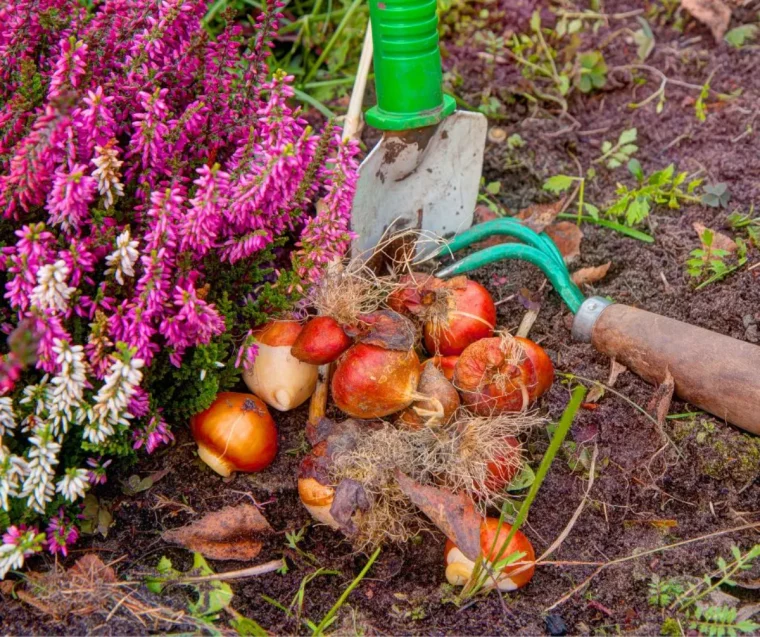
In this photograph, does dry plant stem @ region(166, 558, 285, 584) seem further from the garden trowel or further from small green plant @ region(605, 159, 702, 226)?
small green plant @ region(605, 159, 702, 226)

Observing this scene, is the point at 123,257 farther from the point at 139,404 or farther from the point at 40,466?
the point at 40,466

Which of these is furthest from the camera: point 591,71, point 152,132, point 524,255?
point 591,71

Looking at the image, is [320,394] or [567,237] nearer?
A: [320,394]

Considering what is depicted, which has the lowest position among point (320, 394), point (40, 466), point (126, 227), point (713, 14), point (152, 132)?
point (320, 394)

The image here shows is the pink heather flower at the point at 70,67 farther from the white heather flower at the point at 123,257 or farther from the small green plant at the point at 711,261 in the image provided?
the small green plant at the point at 711,261

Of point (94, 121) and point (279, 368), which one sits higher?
point (94, 121)

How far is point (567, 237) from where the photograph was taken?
260cm

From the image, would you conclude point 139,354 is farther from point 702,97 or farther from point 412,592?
point 702,97

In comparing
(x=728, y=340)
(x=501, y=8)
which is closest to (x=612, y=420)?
(x=728, y=340)

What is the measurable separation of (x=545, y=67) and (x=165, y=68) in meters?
1.66

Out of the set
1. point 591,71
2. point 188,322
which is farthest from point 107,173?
point 591,71

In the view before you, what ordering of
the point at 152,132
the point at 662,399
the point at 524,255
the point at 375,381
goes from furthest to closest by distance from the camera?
the point at 524,255
the point at 662,399
the point at 375,381
the point at 152,132

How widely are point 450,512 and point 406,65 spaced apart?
1214mm

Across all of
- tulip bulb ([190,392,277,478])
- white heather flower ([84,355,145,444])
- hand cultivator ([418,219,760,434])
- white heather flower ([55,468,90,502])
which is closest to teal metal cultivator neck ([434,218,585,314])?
hand cultivator ([418,219,760,434])
